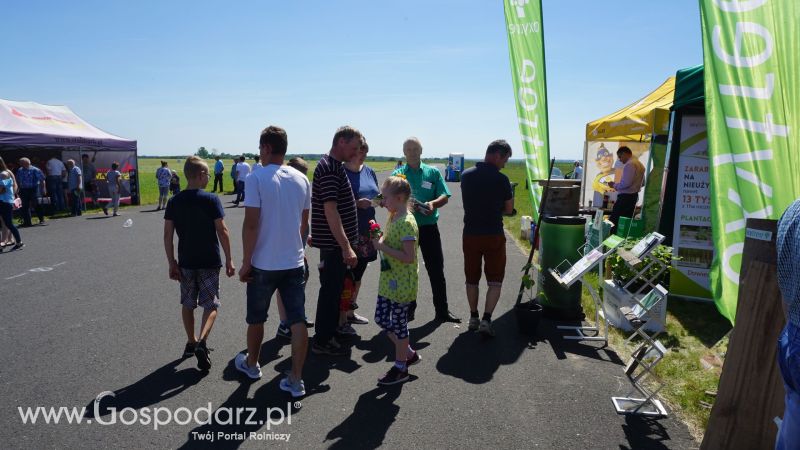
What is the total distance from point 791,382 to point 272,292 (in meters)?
2.96

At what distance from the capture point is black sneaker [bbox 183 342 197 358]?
4.16 meters

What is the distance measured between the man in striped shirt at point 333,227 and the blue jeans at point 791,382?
2638 mm

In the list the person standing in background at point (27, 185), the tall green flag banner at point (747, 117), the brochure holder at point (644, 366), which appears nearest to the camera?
the tall green flag banner at point (747, 117)

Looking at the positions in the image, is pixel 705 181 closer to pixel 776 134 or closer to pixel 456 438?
pixel 776 134

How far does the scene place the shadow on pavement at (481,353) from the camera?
4.04m

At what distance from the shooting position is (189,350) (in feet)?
13.8

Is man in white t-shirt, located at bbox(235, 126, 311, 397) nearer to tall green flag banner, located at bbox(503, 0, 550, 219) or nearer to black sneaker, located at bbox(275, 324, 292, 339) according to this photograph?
black sneaker, located at bbox(275, 324, 292, 339)

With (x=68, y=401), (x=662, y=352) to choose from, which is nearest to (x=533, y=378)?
(x=662, y=352)

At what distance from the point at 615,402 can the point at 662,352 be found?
52 cm

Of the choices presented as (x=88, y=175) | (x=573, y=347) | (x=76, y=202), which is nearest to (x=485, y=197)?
(x=573, y=347)

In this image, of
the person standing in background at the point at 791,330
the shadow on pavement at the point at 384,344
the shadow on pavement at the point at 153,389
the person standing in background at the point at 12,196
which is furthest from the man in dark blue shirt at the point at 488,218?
the person standing in background at the point at 12,196

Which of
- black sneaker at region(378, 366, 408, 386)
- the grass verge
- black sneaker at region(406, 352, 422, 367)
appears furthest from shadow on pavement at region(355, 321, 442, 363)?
the grass verge

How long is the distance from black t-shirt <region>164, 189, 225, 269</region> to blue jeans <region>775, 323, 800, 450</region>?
3.72 meters

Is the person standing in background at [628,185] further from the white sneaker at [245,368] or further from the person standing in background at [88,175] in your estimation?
the person standing in background at [88,175]
